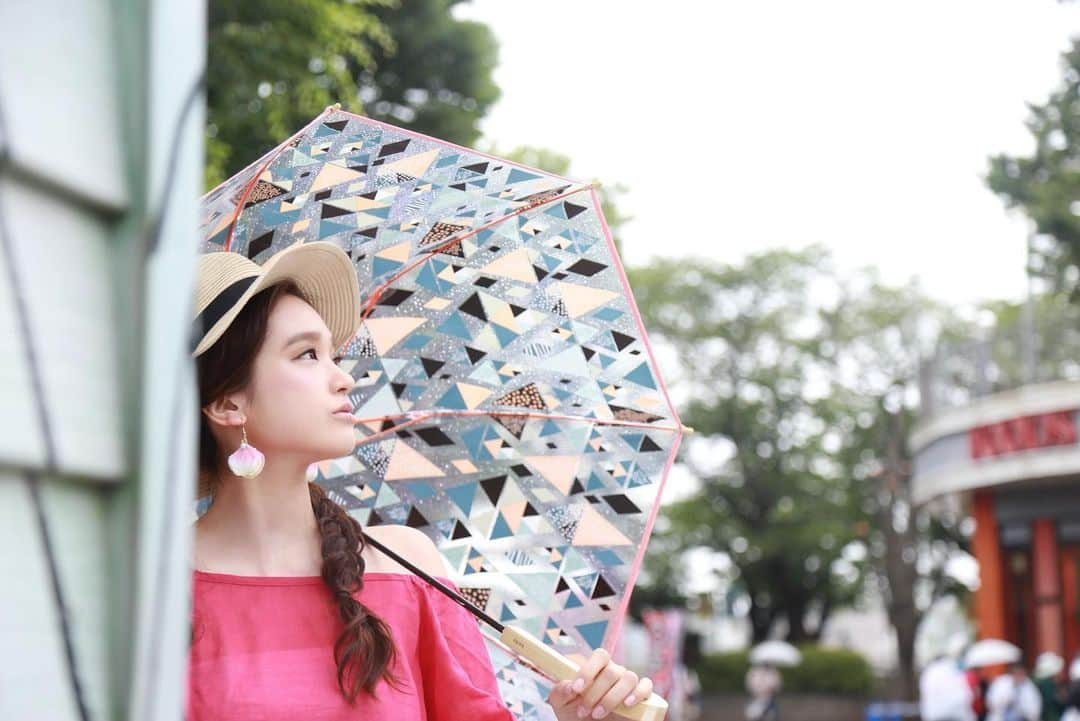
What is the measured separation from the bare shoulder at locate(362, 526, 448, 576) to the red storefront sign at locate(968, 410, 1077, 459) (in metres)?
17.8

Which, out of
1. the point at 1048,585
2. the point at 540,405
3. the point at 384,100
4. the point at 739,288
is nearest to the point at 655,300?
the point at 739,288

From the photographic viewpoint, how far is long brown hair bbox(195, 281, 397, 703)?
91.3 inches

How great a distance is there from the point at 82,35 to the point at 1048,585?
74.6 ft

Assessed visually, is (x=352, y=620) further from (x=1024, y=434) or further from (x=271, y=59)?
(x=1024, y=434)

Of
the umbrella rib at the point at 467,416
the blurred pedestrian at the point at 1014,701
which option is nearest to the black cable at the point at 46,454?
the umbrella rib at the point at 467,416

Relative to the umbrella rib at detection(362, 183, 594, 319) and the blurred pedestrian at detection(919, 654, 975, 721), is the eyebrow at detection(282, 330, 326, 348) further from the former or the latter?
the blurred pedestrian at detection(919, 654, 975, 721)

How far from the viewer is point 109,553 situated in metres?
0.94

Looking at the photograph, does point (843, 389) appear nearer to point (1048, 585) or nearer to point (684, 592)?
point (684, 592)

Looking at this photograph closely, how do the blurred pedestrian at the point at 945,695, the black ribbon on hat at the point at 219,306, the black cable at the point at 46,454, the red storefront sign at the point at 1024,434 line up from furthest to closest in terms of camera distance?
the red storefront sign at the point at 1024,434 < the blurred pedestrian at the point at 945,695 < the black ribbon on hat at the point at 219,306 < the black cable at the point at 46,454

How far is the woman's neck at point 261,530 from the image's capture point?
2.47 meters

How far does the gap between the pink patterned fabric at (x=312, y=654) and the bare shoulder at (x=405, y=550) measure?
4 centimetres

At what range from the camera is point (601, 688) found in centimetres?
235

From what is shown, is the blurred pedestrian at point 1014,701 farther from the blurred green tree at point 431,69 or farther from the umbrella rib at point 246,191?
the umbrella rib at point 246,191

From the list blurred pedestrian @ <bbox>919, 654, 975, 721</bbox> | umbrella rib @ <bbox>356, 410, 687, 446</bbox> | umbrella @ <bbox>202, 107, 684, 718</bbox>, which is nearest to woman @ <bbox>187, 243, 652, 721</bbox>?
umbrella @ <bbox>202, 107, 684, 718</bbox>
